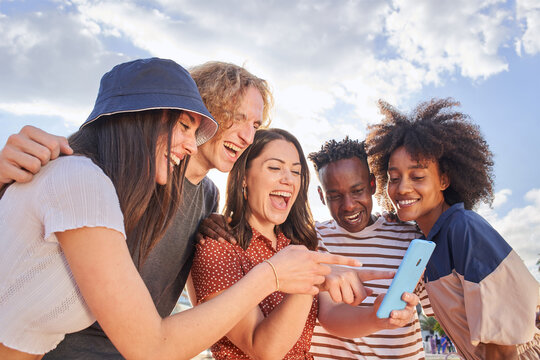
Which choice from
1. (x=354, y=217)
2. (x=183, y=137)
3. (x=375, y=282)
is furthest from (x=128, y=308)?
(x=354, y=217)

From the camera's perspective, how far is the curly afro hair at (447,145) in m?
4.73

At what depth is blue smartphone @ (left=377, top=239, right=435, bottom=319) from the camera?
272 cm

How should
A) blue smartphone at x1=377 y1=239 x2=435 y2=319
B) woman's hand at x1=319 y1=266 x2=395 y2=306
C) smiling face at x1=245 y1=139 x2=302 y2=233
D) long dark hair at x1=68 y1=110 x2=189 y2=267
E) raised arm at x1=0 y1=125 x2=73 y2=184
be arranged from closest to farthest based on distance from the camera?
raised arm at x1=0 y1=125 x2=73 y2=184 → long dark hair at x1=68 y1=110 x2=189 y2=267 → blue smartphone at x1=377 y1=239 x2=435 y2=319 → woman's hand at x1=319 y1=266 x2=395 y2=306 → smiling face at x1=245 y1=139 x2=302 y2=233

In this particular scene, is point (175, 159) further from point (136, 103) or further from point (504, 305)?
point (504, 305)

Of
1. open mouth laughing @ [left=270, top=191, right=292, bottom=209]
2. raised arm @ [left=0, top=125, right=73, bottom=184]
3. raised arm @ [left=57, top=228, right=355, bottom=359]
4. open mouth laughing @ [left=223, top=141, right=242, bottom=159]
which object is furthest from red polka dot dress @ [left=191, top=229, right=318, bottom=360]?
raised arm @ [left=0, top=125, right=73, bottom=184]

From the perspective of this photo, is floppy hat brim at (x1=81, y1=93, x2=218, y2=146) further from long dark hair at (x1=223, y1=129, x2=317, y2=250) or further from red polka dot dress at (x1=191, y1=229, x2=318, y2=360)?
long dark hair at (x1=223, y1=129, x2=317, y2=250)

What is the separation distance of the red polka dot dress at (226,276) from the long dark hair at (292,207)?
0.49 meters

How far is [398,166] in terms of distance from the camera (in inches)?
188

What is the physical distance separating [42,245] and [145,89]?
3.23 feet

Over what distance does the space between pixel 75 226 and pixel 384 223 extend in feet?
12.6

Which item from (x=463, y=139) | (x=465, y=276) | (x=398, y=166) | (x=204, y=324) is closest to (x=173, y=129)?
(x=204, y=324)

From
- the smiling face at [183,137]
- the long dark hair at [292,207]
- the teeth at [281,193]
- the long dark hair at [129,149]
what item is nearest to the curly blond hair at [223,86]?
the long dark hair at [292,207]

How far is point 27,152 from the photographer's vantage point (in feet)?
7.03

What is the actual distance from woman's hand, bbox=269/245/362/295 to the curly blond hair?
81.7 inches
